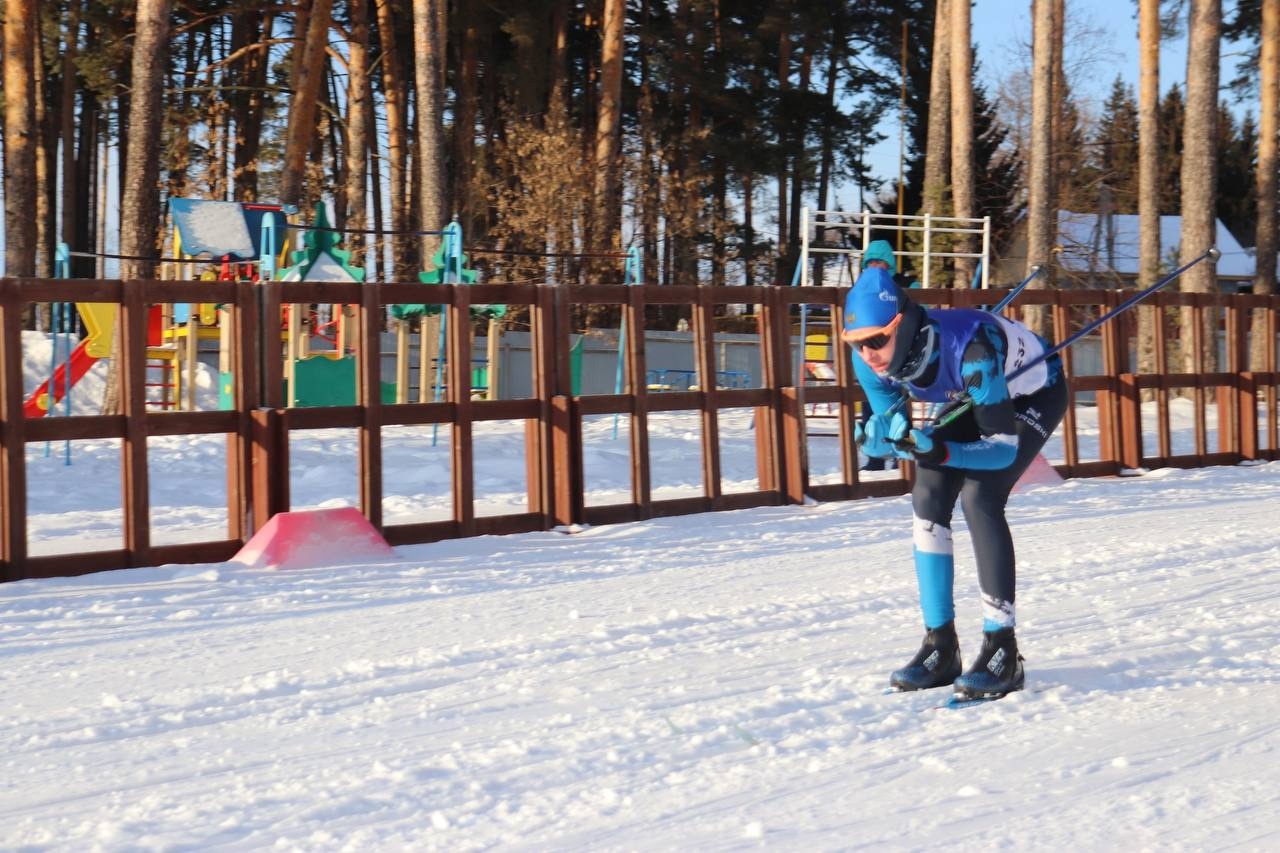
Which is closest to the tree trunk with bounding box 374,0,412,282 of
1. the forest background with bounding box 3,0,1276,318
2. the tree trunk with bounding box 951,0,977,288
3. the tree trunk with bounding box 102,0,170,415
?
the forest background with bounding box 3,0,1276,318

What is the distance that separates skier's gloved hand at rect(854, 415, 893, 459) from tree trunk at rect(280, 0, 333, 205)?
62.5 feet

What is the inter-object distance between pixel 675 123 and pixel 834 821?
1314 inches

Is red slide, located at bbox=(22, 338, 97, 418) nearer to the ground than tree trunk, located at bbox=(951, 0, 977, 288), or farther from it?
nearer to the ground

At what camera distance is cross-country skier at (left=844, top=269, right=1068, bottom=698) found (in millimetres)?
5039

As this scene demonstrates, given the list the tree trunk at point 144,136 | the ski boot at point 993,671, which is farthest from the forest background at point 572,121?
the ski boot at point 993,671

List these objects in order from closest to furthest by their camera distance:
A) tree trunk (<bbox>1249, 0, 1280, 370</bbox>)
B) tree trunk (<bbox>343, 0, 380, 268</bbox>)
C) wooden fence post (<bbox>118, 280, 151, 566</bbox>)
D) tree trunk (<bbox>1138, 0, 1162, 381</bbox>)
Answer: wooden fence post (<bbox>118, 280, 151, 566</bbox>) → tree trunk (<bbox>1138, 0, 1162, 381</bbox>) → tree trunk (<bbox>1249, 0, 1280, 370</bbox>) → tree trunk (<bbox>343, 0, 380, 268</bbox>)

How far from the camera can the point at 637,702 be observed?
5.16 metres

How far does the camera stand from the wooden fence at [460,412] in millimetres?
8008

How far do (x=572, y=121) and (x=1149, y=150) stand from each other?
12.5 metres

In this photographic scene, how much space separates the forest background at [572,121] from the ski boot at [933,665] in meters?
13.7

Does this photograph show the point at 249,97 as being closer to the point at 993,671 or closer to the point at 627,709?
the point at 627,709

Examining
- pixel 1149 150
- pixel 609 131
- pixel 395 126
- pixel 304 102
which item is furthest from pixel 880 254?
pixel 395 126

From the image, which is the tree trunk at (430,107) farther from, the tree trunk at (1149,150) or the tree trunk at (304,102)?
the tree trunk at (1149,150)

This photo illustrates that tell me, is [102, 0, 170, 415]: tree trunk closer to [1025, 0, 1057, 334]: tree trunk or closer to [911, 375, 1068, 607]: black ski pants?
[1025, 0, 1057, 334]: tree trunk
